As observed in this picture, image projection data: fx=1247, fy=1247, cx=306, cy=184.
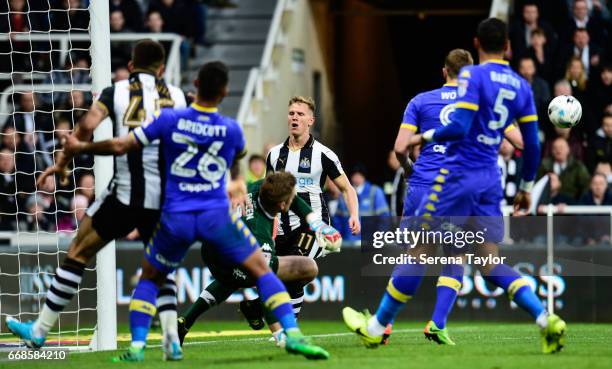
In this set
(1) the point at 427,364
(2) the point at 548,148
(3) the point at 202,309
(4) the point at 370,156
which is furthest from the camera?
(4) the point at 370,156

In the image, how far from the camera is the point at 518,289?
9242 mm

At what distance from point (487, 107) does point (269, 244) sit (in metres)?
2.18

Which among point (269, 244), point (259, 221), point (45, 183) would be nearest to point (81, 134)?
point (259, 221)

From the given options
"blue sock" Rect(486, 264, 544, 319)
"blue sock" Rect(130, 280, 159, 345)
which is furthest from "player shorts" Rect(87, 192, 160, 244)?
"blue sock" Rect(486, 264, 544, 319)

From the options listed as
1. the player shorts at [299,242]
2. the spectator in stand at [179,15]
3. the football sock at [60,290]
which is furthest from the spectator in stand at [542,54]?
the football sock at [60,290]

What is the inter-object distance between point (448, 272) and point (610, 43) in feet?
33.2

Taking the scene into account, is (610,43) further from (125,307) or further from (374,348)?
(374,348)

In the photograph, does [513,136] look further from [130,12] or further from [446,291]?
[130,12]

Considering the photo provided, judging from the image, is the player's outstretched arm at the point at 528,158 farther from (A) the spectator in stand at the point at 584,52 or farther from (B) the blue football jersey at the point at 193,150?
(A) the spectator in stand at the point at 584,52

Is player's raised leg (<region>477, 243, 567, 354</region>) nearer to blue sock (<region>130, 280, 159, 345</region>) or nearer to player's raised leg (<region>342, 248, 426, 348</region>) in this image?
player's raised leg (<region>342, 248, 426, 348</region>)

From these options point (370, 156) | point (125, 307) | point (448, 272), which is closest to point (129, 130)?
point (448, 272)

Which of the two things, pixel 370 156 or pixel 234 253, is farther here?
pixel 370 156

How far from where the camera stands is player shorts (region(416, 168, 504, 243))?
9125 mm

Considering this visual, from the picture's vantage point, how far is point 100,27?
35.2 feet
